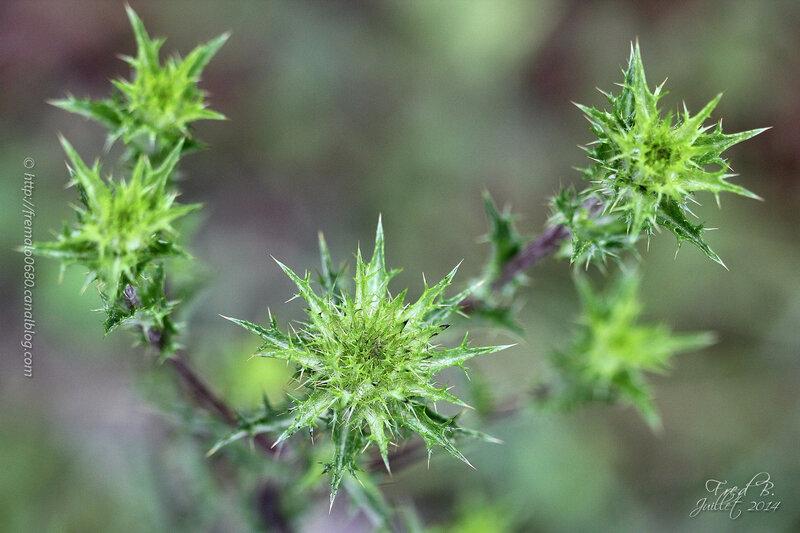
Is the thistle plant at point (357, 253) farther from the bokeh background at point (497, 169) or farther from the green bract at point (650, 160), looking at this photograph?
the bokeh background at point (497, 169)

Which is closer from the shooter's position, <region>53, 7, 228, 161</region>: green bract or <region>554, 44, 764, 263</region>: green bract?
<region>554, 44, 764, 263</region>: green bract

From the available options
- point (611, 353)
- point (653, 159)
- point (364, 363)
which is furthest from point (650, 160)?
point (611, 353)

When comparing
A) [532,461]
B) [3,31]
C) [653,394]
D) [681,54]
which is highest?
[681,54]

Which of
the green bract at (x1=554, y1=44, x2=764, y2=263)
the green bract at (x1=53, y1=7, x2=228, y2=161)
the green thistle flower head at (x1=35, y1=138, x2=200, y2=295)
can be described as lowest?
the green thistle flower head at (x1=35, y1=138, x2=200, y2=295)

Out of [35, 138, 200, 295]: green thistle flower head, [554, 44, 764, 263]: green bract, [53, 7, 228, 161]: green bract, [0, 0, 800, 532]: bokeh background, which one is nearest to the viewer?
[35, 138, 200, 295]: green thistle flower head

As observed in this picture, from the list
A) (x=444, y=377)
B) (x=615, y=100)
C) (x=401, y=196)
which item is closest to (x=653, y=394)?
(x=444, y=377)

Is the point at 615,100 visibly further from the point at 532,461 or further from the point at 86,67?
the point at 86,67

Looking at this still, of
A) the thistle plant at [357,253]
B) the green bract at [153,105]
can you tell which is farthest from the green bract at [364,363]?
the green bract at [153,105]

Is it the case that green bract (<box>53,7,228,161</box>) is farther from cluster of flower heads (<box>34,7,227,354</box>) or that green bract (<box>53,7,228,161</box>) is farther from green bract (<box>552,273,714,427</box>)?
green bract (<box>552,273,714,427</box>)

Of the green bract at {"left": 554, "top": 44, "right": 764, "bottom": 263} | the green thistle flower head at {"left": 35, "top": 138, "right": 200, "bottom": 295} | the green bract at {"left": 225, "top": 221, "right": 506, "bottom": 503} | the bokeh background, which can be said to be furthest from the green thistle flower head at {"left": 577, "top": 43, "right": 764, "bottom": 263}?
the bokeh background
